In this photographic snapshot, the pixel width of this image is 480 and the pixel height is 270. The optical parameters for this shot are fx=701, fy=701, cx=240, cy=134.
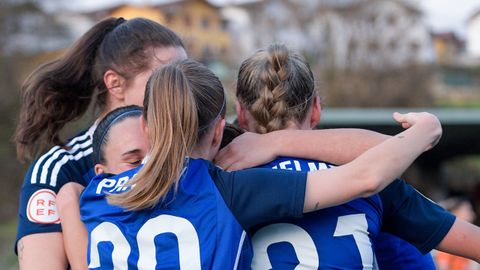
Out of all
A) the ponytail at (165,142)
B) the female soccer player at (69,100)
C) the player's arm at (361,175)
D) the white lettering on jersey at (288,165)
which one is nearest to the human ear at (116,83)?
the female soccer player at (69,100)

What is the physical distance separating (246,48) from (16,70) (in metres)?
12.0

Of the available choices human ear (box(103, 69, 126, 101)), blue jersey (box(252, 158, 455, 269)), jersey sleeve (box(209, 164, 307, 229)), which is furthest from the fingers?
human ear (box(103, 69, 126, 101))

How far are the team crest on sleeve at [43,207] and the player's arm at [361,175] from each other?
87cm

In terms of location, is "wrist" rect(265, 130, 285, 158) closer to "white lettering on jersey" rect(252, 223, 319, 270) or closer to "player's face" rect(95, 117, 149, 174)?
"white lettering on jersey" rect(252, 223, 319, 270)

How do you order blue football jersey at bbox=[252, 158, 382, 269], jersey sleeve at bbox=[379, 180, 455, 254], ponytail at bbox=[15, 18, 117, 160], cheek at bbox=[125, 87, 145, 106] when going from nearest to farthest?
1. blue football jersey at bbox=[252, 158, 382, 269]
2. jersey sleeve at bbox=[379, 180, 455, 254]
3. cheek at bbox=[125, 87, 145, 106]
4. ponytail at bbox=[15, 18, 117, 160]

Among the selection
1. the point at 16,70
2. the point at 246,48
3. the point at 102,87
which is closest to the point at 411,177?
the point at 16,70

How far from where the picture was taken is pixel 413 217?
→ 83.1 inches

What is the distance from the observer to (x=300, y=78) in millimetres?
2176

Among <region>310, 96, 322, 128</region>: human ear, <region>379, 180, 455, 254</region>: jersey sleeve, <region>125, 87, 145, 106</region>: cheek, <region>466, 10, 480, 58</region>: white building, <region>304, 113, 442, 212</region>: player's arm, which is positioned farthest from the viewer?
<region>466, 10, 480, 58</region>: white building

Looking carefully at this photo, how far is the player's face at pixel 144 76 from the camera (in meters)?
2.58

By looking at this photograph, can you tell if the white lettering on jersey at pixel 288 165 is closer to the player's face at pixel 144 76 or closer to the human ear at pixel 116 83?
the player's face at pixel 144 76

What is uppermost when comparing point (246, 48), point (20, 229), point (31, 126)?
point (31, 126)

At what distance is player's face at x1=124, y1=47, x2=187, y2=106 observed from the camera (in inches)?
102

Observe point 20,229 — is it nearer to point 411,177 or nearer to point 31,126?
point 31,126
